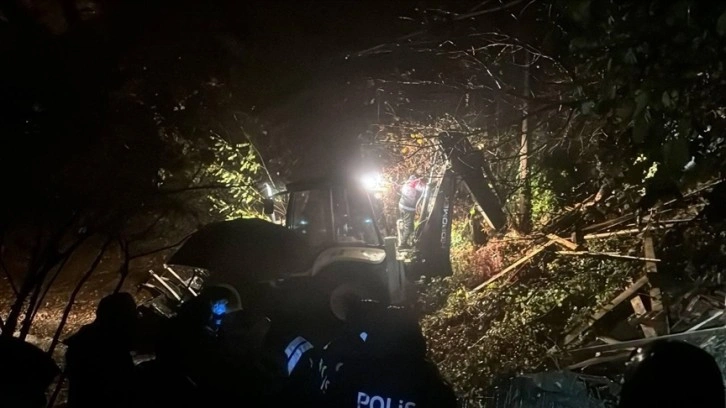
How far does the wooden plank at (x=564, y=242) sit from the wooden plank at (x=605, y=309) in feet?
8.08

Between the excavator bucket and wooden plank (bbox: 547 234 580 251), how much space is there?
59.2 inches

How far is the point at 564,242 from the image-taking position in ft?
33.5

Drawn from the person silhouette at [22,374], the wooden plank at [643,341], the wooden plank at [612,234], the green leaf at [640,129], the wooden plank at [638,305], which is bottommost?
the person silhouette at [22,374]

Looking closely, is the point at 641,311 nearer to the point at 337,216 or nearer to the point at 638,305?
the point at 638,305

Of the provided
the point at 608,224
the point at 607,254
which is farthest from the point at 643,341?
the point at 608,224

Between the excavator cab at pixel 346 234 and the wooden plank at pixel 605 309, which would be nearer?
the wooden plank at pixel 605 309

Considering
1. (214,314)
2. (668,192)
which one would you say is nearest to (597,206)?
(668,192)

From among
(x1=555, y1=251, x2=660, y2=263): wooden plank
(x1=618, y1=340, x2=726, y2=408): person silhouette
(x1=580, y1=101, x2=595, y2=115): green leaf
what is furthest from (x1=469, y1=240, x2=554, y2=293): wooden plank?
(x1=618, y1=340, x2=726, y2=408): person silhouette

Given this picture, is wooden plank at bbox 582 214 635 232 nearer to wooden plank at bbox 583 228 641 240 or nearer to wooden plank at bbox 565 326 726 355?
wooden plank at bbox 583 228 641 240

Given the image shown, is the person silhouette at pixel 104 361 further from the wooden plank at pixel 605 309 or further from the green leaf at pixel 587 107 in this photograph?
the wooden plank at pixel 605 309

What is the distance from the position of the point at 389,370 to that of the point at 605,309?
204 inches

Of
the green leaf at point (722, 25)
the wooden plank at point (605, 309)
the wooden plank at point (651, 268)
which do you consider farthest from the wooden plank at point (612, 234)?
the green leaf at point (722, 25)

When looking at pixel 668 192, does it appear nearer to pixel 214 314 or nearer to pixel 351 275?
pixel 214 314

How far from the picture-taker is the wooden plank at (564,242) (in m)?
9.90
